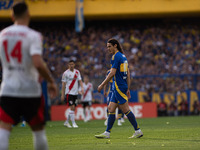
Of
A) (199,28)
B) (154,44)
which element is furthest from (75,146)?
(199,28)

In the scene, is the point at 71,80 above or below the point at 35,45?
below

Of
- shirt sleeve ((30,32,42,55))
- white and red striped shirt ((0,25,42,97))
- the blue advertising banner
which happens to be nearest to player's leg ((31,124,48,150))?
white and red striped shirt ((0,25,42,97))

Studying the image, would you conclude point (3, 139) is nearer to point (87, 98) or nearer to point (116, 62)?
point (116, 62)

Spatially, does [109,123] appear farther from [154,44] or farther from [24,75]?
[154,44]

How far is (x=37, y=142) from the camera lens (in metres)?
5.51

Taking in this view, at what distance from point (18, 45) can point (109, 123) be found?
5718mm

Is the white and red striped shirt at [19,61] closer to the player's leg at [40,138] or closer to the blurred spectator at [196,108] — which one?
the player's leg at [40,138]

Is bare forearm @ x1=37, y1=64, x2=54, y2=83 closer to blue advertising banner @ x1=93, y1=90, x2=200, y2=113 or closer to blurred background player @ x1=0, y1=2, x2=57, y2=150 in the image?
blurred background player @ x1=0, y1=2, x2=57, y2=150

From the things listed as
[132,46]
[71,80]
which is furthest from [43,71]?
[132,46]

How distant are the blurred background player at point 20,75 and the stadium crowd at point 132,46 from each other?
20.8m

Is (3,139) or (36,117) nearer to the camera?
(3,139)

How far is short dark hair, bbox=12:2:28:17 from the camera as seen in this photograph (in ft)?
18.0

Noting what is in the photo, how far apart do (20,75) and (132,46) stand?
85.8 feet

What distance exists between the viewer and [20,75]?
5414 millimetres
